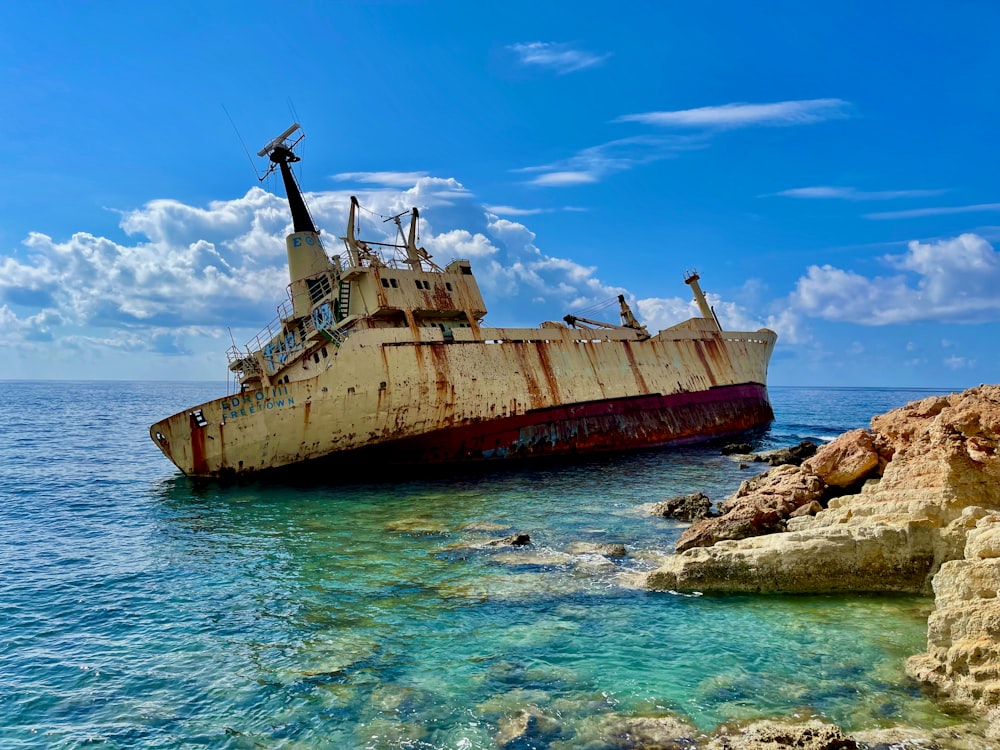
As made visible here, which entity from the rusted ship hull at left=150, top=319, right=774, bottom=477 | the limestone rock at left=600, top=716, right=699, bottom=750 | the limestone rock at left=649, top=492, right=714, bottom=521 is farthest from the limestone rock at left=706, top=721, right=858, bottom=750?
the rusted ship hull at left=150, top=319, right=774, bottom=477

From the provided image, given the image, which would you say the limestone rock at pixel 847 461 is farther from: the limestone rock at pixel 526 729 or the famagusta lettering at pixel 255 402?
the famagusta lettering at pixel 255 402

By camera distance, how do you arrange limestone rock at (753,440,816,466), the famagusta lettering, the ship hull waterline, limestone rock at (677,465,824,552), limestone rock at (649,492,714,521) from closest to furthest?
limestone rock at (677,465,824,552) < limestone rock at (649,492,714,521) < the famagusta lettering < the ship hull waterline < limestone rock at (753,440,816,466)

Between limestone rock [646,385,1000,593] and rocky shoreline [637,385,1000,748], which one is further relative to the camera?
limestone rock [646,385,1000,593]

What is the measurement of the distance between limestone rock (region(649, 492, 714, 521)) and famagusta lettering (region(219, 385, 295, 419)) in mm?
10913

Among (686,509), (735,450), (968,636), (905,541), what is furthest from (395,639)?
(735,450)

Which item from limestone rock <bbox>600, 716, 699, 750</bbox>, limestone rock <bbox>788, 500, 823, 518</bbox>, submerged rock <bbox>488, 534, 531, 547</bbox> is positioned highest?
limestone rock <bbox>788, 500, 823, 518</bbox>

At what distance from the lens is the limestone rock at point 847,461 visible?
11.1 meters

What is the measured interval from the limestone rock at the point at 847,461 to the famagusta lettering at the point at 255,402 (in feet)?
45.3

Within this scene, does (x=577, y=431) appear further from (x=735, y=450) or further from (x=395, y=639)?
(x=395, y=639)

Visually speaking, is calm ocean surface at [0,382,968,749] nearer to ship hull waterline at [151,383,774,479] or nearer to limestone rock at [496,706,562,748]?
limestone rock at [496,706,562,748]

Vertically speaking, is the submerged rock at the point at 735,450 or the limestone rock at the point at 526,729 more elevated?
the submerged rock at the point at 735,450

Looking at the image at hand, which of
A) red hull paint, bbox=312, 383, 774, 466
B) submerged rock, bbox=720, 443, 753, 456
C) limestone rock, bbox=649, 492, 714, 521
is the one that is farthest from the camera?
submerged rock, bbox=720, 443, 753, 456

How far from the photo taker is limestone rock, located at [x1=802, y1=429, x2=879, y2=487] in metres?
11.1

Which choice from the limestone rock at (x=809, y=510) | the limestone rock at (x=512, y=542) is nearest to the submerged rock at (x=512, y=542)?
the limestone rock at (x=512, y=542)
